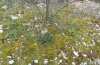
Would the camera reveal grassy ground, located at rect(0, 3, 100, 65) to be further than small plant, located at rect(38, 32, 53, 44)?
No

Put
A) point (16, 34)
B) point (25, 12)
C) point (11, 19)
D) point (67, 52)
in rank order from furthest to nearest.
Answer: point (25, 12), point (11, 19), point (16, 34), point (67, 52)

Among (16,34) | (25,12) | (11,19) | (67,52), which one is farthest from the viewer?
(25,12)

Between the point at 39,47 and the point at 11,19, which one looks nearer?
the point at 39,47

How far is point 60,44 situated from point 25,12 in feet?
8.46

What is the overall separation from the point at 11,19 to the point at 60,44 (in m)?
2.45

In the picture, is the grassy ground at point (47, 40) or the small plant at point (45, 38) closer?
the grassy ground at point (47, 40)

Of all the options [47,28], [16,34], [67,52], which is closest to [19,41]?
[16,34]

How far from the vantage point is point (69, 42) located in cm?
719

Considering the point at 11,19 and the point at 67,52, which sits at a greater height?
the point at 11,19

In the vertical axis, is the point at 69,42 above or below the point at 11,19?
below

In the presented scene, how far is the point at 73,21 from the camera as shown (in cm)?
827

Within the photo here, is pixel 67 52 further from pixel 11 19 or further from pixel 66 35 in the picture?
pixel 11 19

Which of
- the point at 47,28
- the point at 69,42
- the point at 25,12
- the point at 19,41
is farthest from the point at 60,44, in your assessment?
the point at 25,12

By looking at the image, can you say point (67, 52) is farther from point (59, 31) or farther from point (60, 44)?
point (59, 31)
